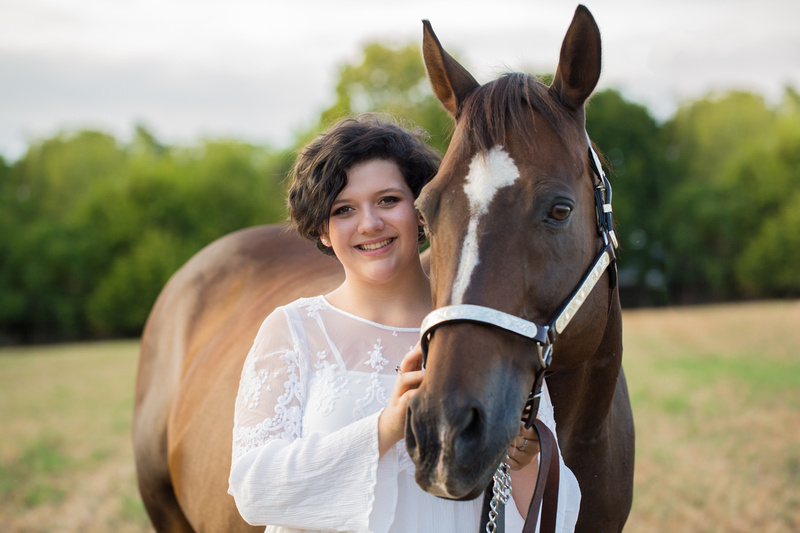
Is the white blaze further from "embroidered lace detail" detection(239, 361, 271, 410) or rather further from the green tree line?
the green tree line

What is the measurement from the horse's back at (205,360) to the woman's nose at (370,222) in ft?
3.70

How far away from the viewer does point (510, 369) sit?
4.61 feet

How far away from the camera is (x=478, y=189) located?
5.08 ft

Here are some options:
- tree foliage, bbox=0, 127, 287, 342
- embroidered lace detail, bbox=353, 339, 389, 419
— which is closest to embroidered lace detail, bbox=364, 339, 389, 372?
embroidered lace detail, bbox=353, 339, 389, 419

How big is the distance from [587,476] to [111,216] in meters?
29.3

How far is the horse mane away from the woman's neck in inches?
21.1

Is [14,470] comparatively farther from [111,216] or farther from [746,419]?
[111,216]

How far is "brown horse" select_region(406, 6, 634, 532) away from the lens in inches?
51.7

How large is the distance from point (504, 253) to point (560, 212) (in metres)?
0.20

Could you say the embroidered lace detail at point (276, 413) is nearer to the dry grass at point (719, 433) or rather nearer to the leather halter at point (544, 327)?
the leather halter at point (544, 327)

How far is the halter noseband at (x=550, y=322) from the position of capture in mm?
1396

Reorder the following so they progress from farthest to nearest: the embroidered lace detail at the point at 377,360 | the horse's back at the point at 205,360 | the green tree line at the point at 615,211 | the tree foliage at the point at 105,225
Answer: the tree foliage at the point at 105,225, the green tree line at the point at 615,211, the horse's back at the point at 205,360, the embroidered lace detail at the point at 377,360

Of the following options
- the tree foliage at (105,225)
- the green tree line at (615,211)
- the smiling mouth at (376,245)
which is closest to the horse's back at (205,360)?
the smiling mouth at (376,245)

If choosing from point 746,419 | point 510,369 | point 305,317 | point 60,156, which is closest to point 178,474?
point 305,317
